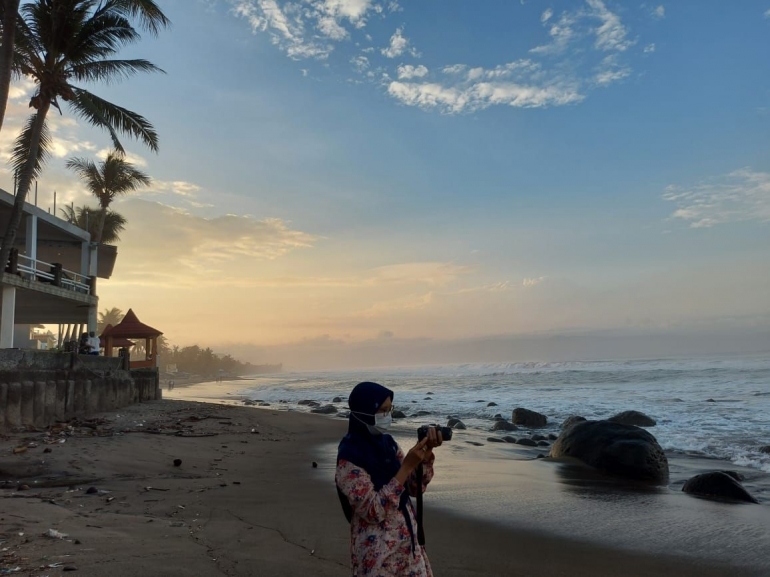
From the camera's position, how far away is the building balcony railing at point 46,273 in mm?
17031

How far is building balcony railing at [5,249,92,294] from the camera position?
17031mm

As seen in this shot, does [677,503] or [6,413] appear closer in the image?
[677,503]

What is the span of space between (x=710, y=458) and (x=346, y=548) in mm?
10182

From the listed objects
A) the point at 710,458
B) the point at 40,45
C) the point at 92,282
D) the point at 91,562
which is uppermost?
the point at 40,45

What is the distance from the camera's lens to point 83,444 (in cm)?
1032

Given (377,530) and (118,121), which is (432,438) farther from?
(118,121)

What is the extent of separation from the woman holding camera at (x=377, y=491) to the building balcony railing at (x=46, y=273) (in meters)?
18.2

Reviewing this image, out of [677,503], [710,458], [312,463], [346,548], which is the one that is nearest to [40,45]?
[312,463]

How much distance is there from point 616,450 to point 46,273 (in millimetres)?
19319

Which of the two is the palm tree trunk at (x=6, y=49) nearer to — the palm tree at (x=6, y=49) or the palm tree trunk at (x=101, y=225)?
the palm tree at (x=6, y=49)

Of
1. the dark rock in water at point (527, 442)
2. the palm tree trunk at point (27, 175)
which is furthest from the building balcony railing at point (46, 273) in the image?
the dark rock in water at point (527, 442)

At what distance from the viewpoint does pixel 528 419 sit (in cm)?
1942

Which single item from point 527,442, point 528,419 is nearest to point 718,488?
point 527,442

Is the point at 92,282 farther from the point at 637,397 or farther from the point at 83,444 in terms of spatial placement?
the point at 637,397
